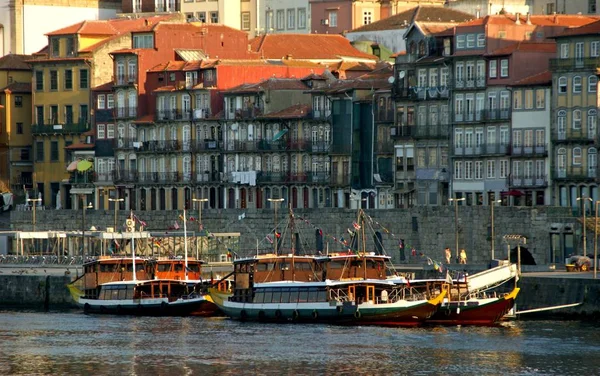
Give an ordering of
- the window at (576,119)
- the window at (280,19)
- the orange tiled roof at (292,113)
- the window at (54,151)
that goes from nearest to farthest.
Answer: the window at (576,119) < the orange tiled roof at (292,113) < the window at (54,151) < the window at (280,19)

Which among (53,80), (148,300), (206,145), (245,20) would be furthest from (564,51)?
(245,20)

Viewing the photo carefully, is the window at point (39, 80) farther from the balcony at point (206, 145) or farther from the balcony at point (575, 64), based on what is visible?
the balcony at point (575, 64)

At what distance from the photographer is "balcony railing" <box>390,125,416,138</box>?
14312cm

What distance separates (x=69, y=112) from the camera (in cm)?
16988

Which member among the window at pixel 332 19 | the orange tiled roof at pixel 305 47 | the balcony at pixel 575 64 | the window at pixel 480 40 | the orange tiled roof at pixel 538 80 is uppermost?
the window at pixel 332 19

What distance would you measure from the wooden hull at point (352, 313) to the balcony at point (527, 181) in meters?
23.0

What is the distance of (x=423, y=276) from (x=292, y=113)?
32.4m

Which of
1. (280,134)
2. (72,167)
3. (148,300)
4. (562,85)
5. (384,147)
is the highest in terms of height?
(562,85)

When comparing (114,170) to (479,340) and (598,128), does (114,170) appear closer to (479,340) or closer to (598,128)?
(598,128)

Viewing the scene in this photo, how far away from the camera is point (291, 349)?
103 meters

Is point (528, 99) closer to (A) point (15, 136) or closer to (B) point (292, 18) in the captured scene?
(B) point (292, 18)

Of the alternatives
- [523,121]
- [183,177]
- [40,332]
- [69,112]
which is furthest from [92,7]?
[40,332]

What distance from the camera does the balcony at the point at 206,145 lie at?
15675cm

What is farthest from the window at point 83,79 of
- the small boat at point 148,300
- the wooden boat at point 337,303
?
the wooden boat at point 337,303
